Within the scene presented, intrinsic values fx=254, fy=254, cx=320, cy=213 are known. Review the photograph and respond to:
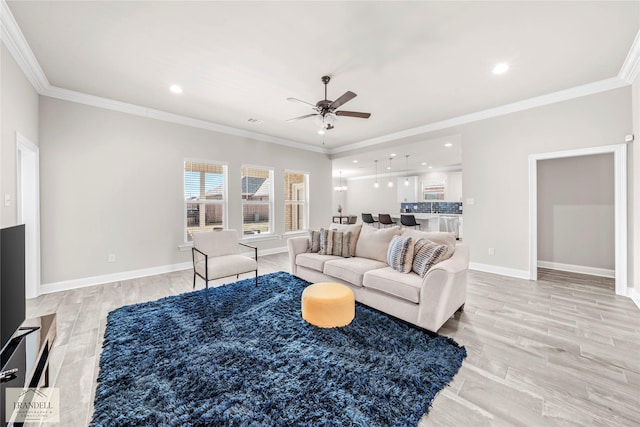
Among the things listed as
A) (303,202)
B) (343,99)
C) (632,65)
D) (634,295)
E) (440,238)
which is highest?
(632,65)

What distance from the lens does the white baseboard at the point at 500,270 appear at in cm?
409

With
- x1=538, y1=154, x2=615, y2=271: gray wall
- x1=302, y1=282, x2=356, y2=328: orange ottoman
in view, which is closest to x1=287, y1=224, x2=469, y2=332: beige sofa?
x1=302, y1=282, x2=356, y2=328: orange ottoman

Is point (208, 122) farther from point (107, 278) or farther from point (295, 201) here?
point (107, 278)

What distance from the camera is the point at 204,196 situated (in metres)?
5.14

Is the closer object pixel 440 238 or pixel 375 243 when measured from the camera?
pixel 440 238

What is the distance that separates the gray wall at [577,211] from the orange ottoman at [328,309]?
4579mm

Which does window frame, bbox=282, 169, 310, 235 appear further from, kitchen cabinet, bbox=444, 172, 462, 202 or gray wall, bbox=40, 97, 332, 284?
kitchen cabinet, bbox=444, 172, 462, 202

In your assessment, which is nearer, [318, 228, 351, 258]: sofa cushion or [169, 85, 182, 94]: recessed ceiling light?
[169, 85, 182, 94]: recessed ceiling light

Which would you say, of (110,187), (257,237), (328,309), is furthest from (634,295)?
(110,187)

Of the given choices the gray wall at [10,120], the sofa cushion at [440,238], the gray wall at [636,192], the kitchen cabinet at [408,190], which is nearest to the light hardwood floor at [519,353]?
the gray wall at [636,192]

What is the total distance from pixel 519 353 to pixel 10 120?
5.23 metres

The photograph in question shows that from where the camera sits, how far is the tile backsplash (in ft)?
30.5

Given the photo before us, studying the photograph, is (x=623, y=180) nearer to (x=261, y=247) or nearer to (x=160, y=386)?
(x=160, y=386)

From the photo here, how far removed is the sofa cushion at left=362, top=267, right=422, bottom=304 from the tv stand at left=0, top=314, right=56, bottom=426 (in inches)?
98.0
